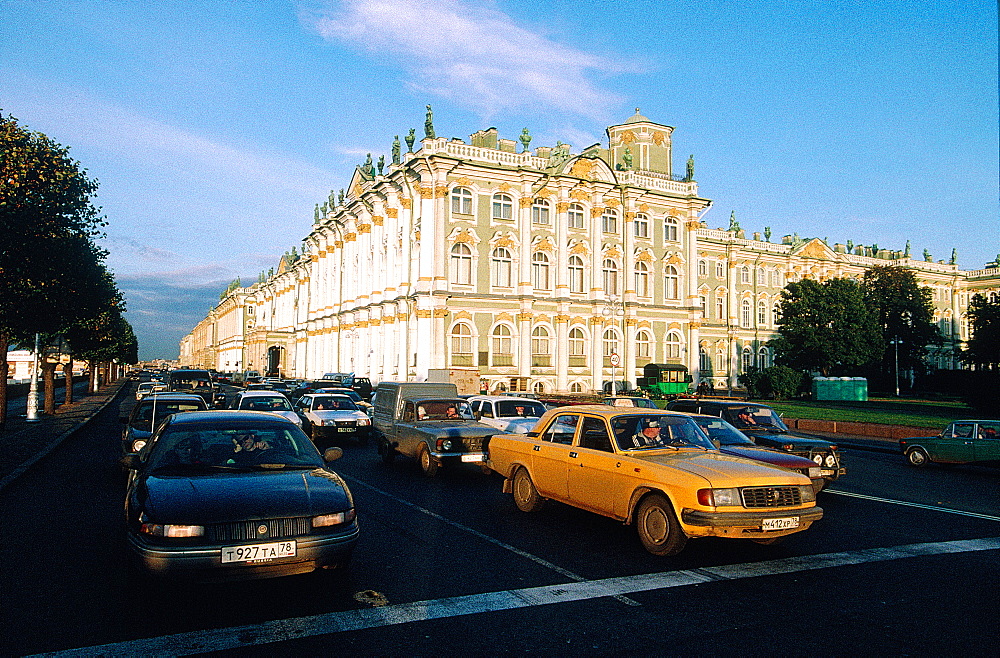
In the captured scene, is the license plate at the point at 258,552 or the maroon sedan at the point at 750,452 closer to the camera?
the license plate at the point at 258,552

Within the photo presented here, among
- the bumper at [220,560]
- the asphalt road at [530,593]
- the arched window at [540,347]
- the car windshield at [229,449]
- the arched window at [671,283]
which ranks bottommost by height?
the asphalt road at [530,593]

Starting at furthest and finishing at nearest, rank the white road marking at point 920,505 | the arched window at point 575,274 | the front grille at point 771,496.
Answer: the arched window at point 575,274 < the white road marking at point 920,505 < the front grille at point 771,496

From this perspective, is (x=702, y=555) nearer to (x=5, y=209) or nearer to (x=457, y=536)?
(x=457, y=536)

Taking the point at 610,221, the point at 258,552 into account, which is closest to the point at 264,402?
the point at 258,552

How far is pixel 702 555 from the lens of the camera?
8344 mm

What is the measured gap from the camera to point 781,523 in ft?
25.8

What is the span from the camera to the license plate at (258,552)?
5945mm

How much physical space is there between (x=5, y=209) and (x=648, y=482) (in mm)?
16471

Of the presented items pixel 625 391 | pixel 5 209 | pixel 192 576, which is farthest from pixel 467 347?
pixel 192 576

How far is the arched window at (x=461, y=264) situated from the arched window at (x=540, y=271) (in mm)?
5141

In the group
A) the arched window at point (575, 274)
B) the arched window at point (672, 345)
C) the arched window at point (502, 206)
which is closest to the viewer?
the arched window at point (502, 206)

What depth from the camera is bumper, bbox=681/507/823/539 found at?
7598 millimetres

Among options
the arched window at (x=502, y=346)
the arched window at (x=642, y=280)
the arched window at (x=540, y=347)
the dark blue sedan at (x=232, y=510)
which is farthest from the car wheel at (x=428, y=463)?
the arched window at (x=642, y=280)

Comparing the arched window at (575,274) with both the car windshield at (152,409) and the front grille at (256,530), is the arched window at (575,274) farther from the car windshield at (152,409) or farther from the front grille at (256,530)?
the front grille at (256,530)
